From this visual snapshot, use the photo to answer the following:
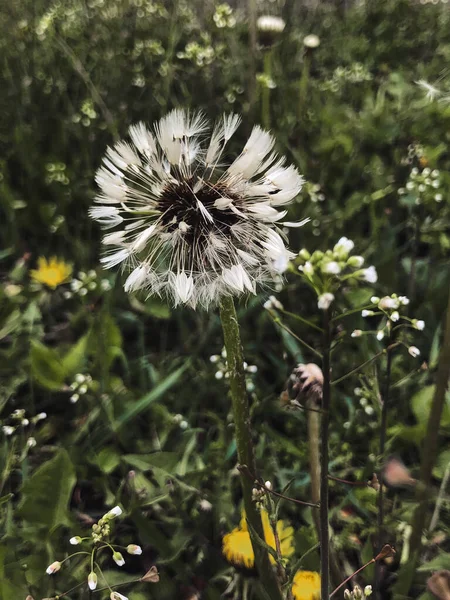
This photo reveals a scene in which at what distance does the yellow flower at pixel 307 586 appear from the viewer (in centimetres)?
91

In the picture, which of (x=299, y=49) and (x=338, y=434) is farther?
(x=299, y=49)

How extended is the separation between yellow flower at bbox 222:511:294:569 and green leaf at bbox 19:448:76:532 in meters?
0.29

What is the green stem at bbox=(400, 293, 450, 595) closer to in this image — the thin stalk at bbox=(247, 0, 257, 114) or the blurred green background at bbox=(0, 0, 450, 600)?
the blurred green background at bbox=(0, 0, 450, 600)

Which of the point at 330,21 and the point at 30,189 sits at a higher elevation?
the point at 330,21

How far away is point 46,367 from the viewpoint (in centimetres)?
133

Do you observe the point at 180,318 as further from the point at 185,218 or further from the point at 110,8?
the point at 110,8

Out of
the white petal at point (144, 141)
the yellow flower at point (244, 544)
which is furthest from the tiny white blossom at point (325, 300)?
the yellow flower at point (244, 544)

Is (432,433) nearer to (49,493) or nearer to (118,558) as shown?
(118,558)

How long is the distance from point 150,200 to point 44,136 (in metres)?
1.44

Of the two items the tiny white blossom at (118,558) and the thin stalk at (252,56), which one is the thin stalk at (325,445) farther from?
the thin stalk at (252,56)

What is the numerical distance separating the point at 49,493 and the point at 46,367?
36 centimetres

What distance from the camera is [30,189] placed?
188 cm

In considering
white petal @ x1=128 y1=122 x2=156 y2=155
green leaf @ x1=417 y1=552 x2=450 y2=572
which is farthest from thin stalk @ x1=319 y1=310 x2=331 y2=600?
white petal @ x1=128 y1=122 x2=156 y2=155

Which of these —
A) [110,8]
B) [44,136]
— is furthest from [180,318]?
[110,8]
